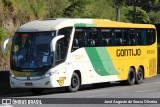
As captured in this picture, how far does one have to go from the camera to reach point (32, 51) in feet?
70.3

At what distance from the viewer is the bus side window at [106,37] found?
24781 millimetres

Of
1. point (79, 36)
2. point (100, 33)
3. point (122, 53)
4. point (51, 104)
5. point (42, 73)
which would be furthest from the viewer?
point (122, 53)

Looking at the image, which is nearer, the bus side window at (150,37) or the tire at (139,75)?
the tire at (139,75)

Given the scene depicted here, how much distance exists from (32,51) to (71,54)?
1.77 metres

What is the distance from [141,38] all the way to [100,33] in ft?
14.6

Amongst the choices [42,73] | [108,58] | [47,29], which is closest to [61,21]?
[47,29]

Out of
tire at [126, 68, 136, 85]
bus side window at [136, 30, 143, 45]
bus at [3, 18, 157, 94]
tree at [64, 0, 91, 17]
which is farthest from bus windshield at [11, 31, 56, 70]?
tree at [64, 0, 91, 17]

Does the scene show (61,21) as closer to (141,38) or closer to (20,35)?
(20,35)

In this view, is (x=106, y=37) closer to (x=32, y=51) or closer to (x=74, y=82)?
(x=74, y=82)

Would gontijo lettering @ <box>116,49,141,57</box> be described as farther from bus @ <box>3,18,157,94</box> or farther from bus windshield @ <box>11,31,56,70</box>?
bus windshield @ <box>11,31,56,70</box>

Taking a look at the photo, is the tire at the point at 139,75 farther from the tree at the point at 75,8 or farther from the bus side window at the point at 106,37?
the tree at the point at 75,8

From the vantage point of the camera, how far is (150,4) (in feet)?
366

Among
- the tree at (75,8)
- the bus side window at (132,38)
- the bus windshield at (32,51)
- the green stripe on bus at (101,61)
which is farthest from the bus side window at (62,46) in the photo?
the tree at (75,8)

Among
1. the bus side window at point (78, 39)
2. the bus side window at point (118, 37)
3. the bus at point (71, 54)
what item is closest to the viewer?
the bus at point (71, 54)
